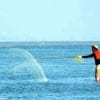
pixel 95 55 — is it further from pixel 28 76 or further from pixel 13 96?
pixel 28 76

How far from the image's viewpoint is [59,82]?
59.1 meters

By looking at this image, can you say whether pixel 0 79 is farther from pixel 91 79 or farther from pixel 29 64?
pixel 29 64

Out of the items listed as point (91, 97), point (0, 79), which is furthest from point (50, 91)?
point (0, 79)

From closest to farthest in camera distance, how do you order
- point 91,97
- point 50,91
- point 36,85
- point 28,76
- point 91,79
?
point 91,97
point 50,91
point 36,85
point 91,79
point 28,76

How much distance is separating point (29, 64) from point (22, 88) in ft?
16.4

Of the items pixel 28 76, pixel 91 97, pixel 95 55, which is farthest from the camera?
pixel 28 76

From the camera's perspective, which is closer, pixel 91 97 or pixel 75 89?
pixel 91 97

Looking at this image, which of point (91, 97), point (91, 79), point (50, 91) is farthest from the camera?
point (91, 79)

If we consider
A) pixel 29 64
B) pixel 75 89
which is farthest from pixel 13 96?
pixel 75 89

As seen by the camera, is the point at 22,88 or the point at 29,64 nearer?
the point at 29,64

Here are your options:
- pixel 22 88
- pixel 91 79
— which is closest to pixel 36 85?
pixel 22 88

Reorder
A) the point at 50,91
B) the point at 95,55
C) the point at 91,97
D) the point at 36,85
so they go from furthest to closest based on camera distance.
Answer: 1. the point at 36,85
2. the point at 50,91
3. the point at 91,97
4. the point at 95,55

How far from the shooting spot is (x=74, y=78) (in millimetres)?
62781

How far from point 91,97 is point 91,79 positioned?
570 inches
